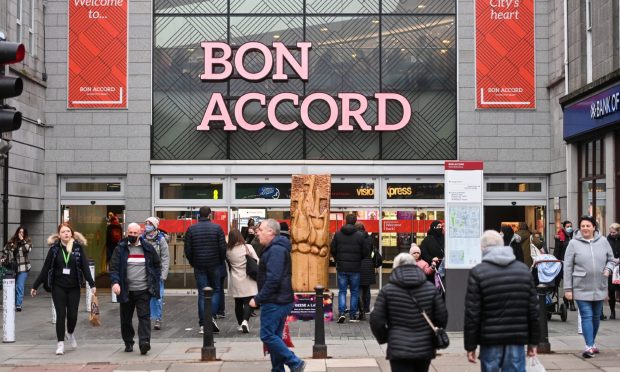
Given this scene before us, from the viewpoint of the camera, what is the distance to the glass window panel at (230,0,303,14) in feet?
74.8

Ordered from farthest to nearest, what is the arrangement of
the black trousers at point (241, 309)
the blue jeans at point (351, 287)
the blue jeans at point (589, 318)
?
the blue jeans at point (351, 287), the black trousers at point (241, 309), the blue jeans at point (589, 318)

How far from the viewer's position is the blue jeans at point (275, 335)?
9.48m

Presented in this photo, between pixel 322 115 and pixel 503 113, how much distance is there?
4877mm

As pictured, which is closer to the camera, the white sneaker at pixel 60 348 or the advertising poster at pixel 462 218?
the white sneaker at pixel 60 348

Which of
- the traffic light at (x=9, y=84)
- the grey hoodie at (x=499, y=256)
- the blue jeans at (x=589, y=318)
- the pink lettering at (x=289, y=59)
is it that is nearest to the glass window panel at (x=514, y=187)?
the pink lettering at (x=289, y=59)

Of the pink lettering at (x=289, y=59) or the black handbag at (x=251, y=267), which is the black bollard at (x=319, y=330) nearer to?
the black handbag at (x=251, y=267)

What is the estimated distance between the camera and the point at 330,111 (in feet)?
73.5

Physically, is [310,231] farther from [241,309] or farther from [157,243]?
[157,243]

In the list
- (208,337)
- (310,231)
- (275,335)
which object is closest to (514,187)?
(310,231)

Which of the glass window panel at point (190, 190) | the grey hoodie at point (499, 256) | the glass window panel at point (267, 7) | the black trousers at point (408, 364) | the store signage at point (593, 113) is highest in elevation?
the glass window panel at point (267, 7)

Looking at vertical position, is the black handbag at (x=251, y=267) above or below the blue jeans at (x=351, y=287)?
above

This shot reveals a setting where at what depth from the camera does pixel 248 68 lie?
22562 millimetres

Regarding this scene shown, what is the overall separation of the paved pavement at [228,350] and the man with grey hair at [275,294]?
1387 millimetres

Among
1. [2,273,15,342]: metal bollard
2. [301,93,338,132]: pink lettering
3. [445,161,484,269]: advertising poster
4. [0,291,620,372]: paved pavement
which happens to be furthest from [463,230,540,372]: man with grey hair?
[301,93,338,132]: pink lettering
